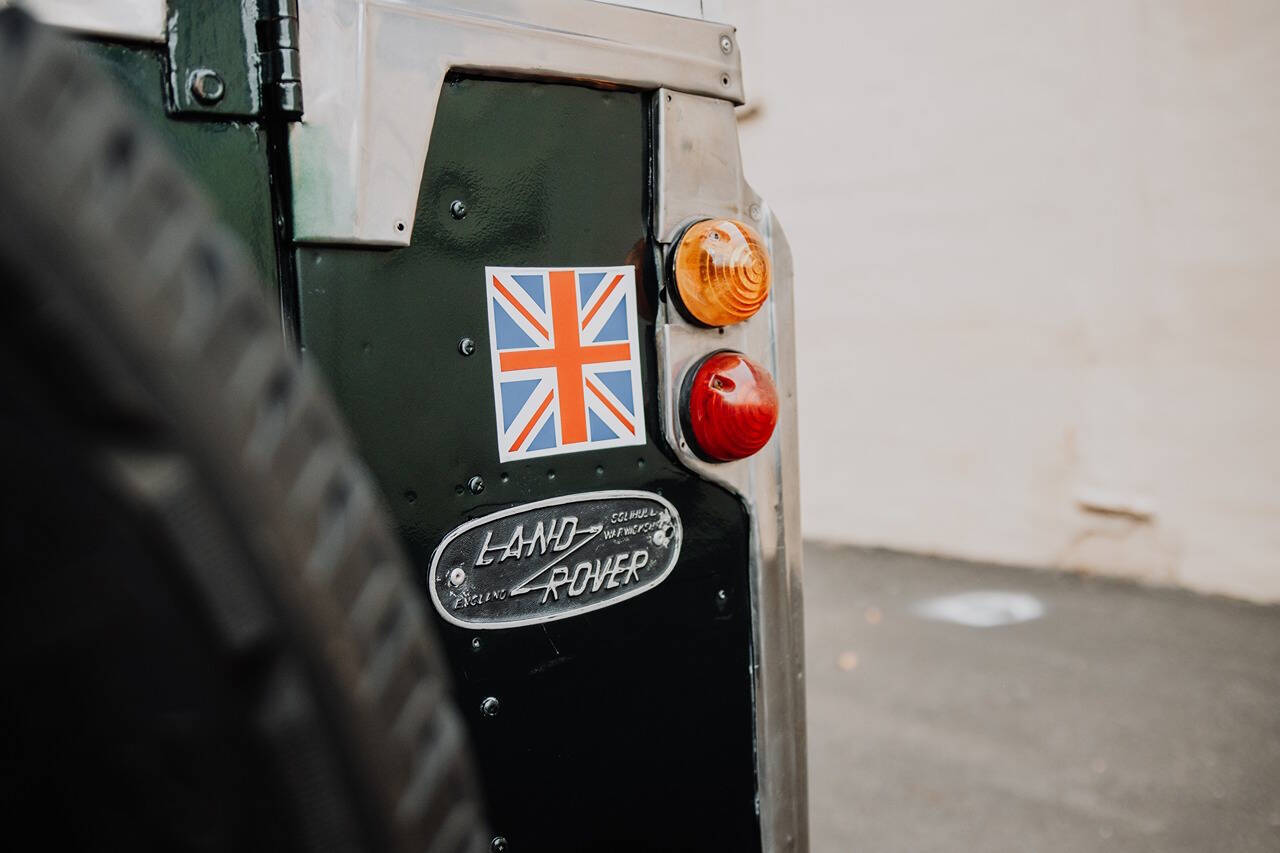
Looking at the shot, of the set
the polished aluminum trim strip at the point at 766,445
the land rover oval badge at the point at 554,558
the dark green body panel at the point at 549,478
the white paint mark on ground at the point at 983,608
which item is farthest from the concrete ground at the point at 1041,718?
the land rover oval badge at the point at 554,558

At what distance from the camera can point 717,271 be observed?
1.46 m

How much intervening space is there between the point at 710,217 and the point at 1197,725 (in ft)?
10.9

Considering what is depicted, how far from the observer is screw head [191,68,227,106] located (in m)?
1.11

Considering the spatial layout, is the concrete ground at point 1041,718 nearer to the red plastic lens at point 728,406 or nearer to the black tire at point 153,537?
the red plastic lens at point 728,406

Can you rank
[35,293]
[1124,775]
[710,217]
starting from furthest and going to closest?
[1124,775] < [710,217] < [35,293]

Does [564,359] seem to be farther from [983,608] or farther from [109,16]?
[983,608]

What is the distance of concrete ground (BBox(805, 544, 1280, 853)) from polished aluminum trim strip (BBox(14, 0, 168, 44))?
2.85 m

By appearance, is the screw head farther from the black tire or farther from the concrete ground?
the concrete ground

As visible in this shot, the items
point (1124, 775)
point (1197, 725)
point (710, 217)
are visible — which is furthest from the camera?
point (1197, 725)

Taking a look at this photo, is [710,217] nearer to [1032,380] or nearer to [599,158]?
[599,158]

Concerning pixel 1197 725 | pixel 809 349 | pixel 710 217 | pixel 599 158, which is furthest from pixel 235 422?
pixel 809 349

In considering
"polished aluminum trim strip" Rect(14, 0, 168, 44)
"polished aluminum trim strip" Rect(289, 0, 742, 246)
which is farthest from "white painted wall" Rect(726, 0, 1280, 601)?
"polished aluminum trim strip" Rect(14, 0, 168, 44)

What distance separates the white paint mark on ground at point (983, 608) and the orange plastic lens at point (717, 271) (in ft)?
12.9

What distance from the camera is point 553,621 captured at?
1391 mm
